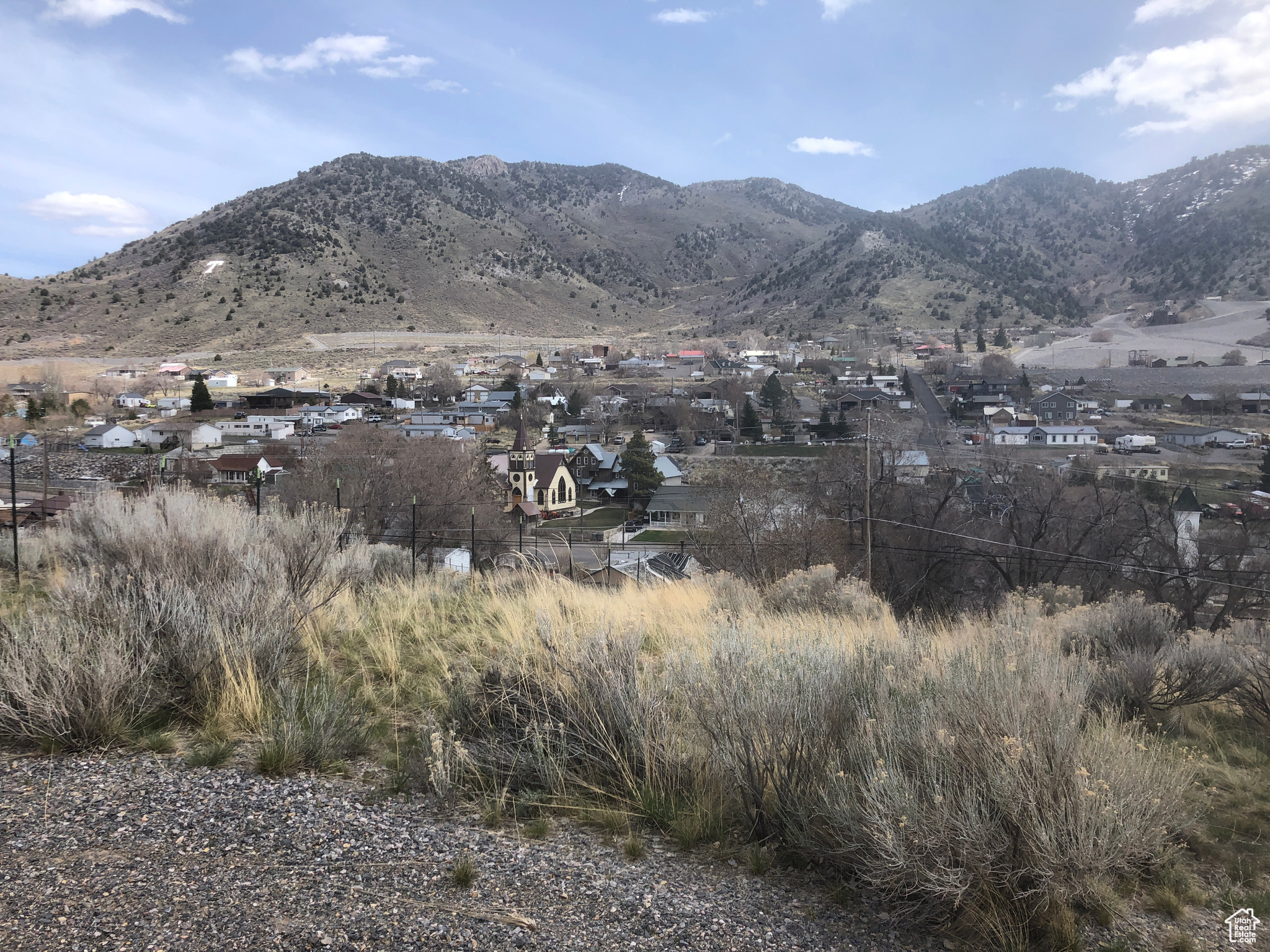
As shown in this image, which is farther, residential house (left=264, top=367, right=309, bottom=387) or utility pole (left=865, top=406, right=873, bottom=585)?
residential house (left=264, top=367, right=309, bottom=387)

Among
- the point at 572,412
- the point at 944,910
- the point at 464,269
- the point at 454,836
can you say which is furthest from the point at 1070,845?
the point at 464,269

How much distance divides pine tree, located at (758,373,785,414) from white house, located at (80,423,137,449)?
141ft

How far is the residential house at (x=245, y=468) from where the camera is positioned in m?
33.4

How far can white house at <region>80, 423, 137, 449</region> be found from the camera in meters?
44.2

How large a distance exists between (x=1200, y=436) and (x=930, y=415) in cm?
1476

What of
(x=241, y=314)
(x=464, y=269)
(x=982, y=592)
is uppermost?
(x=464, y=269)

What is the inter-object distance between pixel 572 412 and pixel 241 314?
2044 inches

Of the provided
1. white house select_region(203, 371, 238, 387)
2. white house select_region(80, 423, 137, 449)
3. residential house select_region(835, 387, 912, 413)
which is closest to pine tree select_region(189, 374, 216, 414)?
white house select_region(80, 423, 137, 449)

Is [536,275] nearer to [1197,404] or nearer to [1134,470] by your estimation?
[1197,404]

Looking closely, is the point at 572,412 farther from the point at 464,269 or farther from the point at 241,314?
the point at 464,269

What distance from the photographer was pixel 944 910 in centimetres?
269

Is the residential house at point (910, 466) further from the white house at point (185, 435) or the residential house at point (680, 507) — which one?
the white house at point (185, 435)

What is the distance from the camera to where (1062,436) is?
126 ft

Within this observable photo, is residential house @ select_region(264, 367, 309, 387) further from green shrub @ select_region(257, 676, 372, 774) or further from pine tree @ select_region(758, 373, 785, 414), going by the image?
green shrub @ select_region(257, 676, 372, 774)
